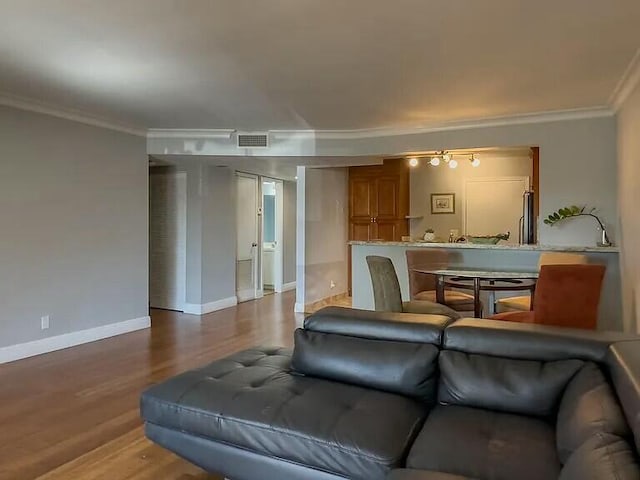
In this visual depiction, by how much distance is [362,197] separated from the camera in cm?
807

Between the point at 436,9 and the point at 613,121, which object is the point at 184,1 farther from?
the point at 613,121

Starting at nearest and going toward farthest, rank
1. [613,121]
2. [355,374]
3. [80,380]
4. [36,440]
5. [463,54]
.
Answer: [355,374], [36,440], [463,54], [80,380], [613,121]

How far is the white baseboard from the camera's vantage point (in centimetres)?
444

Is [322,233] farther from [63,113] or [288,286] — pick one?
[63,113]

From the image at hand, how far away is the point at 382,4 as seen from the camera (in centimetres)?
248

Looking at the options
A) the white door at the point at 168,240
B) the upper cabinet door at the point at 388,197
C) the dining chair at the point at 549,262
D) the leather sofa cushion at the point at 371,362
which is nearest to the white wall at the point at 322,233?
the upper cabinet door at the point at 388,197

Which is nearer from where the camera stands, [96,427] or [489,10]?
[489,10]

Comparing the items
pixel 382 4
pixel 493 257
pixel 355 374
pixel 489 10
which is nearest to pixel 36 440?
pixel 355 374

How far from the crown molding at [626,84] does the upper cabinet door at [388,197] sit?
378cm

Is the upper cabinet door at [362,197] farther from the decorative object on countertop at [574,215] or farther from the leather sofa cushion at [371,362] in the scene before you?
the leather sofa cushion at [371,362]

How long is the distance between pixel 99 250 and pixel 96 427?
2.70 m

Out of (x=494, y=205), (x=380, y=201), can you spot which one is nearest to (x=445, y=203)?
(x=494, y=205)

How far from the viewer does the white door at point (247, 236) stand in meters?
7.77

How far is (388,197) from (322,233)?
1375 mm
